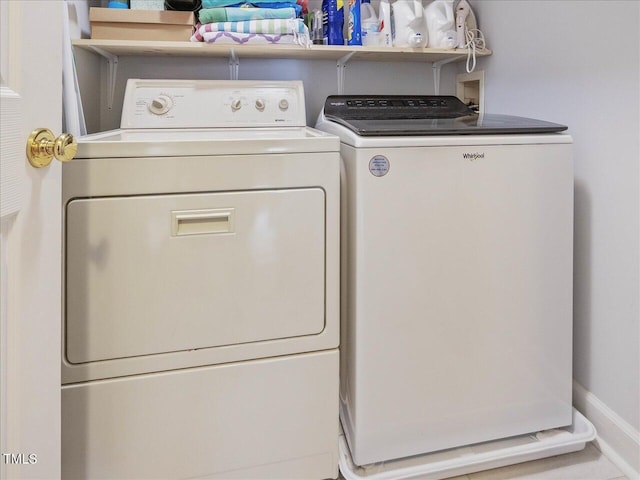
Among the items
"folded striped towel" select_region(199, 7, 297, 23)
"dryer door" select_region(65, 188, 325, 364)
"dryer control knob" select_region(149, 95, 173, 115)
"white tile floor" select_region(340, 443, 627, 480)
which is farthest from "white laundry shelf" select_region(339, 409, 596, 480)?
"folded striped towel" select_region(199, 7, 297, 23)

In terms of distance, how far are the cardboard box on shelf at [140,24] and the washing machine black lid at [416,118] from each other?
0.61 m

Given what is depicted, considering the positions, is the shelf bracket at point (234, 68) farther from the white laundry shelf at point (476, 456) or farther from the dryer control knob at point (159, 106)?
the white laundry shelf at point (476, 456)

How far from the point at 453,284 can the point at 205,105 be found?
3.56ft

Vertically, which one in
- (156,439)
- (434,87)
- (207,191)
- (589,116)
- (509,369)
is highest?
(434,87)

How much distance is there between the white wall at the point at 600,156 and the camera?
1.31 meters

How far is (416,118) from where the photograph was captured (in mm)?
1703

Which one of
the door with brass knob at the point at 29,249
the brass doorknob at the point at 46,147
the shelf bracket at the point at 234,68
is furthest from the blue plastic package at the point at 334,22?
the brass doorknob at the point at 46,147

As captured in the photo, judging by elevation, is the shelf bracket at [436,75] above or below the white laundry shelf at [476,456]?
above

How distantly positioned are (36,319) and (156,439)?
0.51m

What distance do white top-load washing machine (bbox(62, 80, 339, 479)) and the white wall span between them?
0.84 m

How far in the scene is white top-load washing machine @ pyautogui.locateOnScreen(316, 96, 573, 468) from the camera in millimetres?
1270

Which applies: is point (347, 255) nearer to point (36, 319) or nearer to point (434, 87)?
point (36, 319)

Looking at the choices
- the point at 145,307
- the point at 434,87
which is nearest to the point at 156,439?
the point at 145,307

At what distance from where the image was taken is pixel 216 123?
1.70 m
